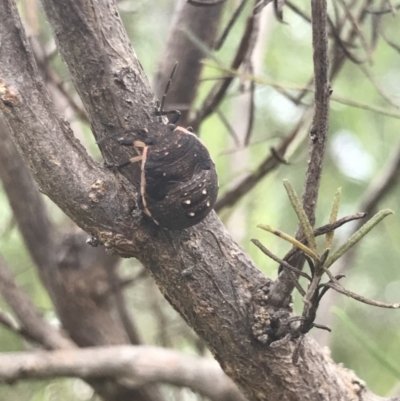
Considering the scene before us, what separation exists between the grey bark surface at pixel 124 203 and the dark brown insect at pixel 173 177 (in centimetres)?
2

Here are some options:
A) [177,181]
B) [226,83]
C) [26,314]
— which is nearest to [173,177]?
[177,181]

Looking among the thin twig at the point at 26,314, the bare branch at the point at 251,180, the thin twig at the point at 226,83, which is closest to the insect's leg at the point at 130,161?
the thin twig at the point at 226,83

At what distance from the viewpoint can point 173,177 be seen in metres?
0.48

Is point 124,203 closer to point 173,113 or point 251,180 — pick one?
point 173,113

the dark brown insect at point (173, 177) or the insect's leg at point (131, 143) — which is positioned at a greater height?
the insect's leg at point (131, 143)

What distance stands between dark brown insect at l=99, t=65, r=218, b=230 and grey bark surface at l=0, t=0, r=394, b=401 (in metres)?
0.02

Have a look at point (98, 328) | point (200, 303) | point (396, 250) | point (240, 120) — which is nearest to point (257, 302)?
point (200, 303)

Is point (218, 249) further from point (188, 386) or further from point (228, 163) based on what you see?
point (228, 163)

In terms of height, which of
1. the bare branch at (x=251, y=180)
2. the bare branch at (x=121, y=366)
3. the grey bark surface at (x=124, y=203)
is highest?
the grey bark surface at (x=124, y=203)

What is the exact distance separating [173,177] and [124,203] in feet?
0.18

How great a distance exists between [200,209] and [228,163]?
939 millimetres

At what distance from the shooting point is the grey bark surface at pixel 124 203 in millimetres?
417

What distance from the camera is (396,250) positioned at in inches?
53.7

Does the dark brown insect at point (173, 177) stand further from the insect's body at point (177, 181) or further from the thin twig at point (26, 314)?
the thin twig at point (26, 314)
